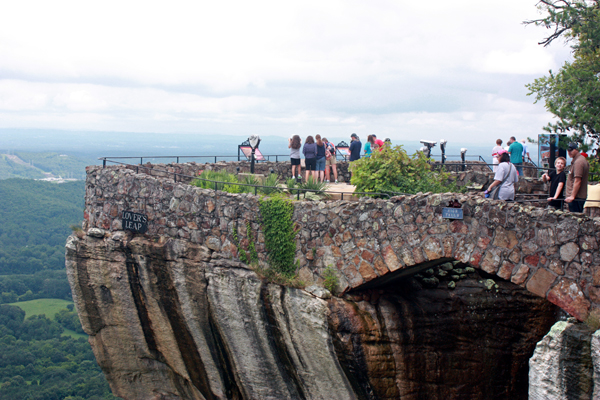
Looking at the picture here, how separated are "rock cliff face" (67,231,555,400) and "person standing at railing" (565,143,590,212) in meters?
2.74

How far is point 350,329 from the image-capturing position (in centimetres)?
986

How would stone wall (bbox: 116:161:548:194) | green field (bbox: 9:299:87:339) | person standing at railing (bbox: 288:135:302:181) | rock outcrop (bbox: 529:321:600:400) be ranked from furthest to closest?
green field (bbox: 9:299:87:339) → person standing at railing (bbox: 288:135:302:181) → stone wall (bbox: 116:161:548:194) → rock outcrop (bbox: 529:321:600:400)

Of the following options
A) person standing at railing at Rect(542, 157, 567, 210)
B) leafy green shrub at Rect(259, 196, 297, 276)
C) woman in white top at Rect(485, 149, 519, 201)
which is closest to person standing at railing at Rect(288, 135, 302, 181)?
leafy green shrub at Rect(259, 196, 297, 276)

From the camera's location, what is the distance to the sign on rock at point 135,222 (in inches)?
488

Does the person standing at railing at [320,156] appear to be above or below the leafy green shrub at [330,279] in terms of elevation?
above

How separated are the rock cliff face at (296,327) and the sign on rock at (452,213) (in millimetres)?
2429

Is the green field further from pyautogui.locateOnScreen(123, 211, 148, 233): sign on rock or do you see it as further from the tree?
the tree

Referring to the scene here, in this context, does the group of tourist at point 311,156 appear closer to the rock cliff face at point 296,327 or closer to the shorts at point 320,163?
the shorts at point 320,163

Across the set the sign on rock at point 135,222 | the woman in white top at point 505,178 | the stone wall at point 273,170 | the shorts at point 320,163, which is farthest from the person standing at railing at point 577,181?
the sign on rock at point 135,222

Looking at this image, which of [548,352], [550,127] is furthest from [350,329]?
[550,127]

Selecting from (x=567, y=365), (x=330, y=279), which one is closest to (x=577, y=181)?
(x=567, y=365)

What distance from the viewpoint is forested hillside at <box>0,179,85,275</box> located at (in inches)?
3760

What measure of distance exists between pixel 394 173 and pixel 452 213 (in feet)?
8.72

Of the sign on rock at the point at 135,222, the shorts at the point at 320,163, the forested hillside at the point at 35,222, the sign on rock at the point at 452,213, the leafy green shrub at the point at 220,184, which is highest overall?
the shorts at the point at 320,163
